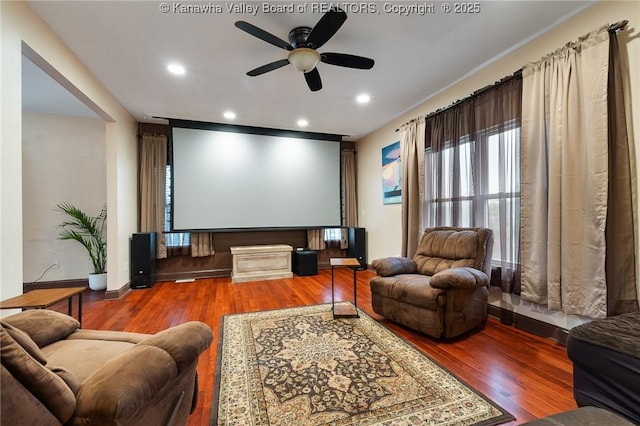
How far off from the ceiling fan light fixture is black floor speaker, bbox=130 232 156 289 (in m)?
3.41

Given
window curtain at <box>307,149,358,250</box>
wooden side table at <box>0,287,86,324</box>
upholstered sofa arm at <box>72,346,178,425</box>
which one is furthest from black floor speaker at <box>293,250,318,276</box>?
upholstered sofa arm at <box>72,346,178,425</box>

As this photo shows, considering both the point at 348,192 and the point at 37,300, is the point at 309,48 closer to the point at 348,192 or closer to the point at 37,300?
the point at 37,300

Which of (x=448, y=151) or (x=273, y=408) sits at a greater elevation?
(x=448, y=151)

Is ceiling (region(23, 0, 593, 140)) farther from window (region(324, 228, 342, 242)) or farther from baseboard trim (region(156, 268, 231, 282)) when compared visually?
baseboard trim (region(156, 268, 231, 282))

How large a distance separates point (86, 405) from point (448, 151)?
12.3 feet

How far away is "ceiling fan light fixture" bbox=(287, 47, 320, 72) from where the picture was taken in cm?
233

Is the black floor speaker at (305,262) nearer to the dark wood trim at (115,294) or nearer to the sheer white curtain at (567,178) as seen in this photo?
the dark wood trim at (115,294)

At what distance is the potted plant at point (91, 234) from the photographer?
13.4 ft

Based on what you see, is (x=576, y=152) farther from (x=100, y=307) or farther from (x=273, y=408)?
(x=100, y=307)

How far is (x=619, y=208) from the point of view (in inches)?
77.8

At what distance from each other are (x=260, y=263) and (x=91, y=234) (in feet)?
8.52

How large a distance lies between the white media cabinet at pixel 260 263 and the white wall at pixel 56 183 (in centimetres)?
232

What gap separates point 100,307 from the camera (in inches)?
132

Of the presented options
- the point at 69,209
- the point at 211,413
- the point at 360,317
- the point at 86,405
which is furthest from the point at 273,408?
the point at 69,209
